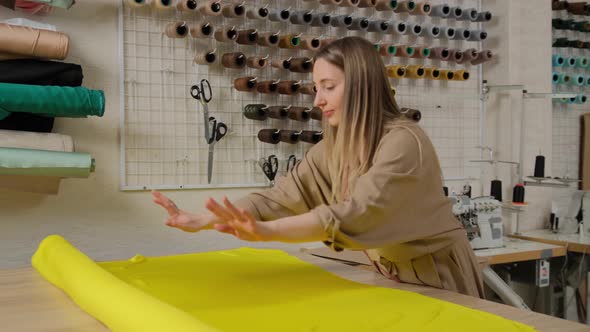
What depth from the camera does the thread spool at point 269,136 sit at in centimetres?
257

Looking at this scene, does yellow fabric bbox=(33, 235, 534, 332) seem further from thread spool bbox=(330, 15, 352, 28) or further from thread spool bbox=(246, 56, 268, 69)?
thread spool bbox=(330, 15, 352, 28)

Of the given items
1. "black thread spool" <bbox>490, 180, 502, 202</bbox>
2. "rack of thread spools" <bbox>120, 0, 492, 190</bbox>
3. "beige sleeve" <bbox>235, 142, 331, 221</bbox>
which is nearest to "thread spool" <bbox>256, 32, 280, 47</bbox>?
"rack of thread spools" <bbox>120, 0, 492, 190</bbox>

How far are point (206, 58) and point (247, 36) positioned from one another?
0.19 metres

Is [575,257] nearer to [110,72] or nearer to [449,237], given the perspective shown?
[449,237]

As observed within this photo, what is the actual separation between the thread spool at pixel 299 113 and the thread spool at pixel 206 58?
0.40 metres

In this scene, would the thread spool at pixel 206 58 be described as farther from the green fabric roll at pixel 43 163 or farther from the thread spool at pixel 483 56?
the thread spool at pixel 483 56

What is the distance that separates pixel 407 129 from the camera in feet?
4.88

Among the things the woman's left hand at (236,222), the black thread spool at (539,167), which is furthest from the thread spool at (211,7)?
the black thread spool at (539,167)

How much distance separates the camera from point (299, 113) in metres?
2.58

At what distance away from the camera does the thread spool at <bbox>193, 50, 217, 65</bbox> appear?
2.42 metres

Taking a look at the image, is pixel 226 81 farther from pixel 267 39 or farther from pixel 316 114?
pixel 316 114

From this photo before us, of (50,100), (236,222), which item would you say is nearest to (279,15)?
(50,100)

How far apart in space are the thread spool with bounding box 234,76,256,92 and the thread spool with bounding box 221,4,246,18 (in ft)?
0.85

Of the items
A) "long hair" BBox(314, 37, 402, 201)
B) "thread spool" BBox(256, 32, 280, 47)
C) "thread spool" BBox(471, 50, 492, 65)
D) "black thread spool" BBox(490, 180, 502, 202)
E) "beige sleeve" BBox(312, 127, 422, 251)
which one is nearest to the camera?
"beige sleeve" BBox(312, 127, 422, 251)
